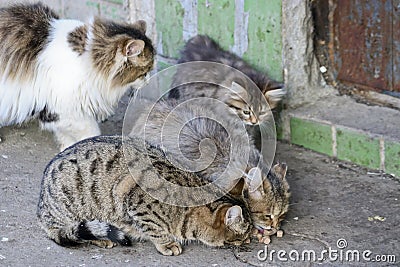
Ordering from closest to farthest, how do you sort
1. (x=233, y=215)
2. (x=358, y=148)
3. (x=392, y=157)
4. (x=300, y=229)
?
(x=233, y=215) < (x=300, y=229) < (x=392, y=157) < (x=358, y=148)

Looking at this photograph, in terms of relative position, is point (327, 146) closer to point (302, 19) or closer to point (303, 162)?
point (303, 162)

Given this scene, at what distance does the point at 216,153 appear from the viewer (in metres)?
4.77

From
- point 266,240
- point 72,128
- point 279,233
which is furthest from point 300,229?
point 72,128

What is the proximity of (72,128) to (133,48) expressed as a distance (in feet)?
2.58

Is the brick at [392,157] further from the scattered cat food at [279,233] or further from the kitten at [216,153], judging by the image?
the scattered cat food at [279,233]

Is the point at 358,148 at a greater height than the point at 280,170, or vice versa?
the point at 280,170

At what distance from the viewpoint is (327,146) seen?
5.56 metres

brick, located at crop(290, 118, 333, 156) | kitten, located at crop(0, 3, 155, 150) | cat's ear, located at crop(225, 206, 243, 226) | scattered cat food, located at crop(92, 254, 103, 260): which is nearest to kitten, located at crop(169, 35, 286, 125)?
brick, located at crop(290, 118, 333, 156)

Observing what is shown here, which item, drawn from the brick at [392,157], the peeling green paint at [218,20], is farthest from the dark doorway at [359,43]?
the peeling green paint at [218,20]

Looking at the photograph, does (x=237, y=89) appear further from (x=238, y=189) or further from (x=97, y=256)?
(x=97, y=256)

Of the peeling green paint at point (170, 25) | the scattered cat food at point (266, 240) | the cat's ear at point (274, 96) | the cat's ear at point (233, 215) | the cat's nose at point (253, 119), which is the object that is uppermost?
the peeling green paint at point (170, 25)

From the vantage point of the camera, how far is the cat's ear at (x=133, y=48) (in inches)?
209

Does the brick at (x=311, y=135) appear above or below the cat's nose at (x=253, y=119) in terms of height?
below

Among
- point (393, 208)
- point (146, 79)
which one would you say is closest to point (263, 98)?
point (146, 79)
